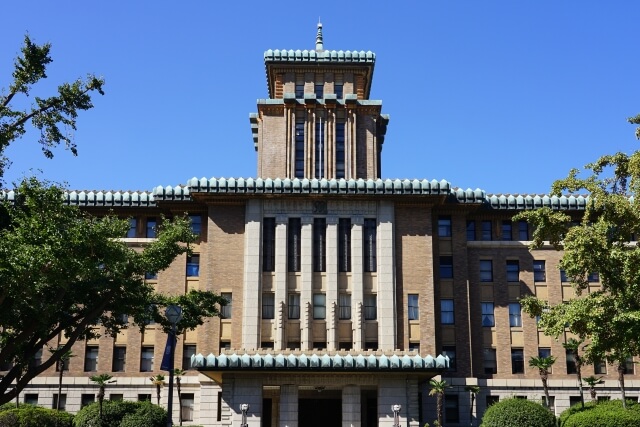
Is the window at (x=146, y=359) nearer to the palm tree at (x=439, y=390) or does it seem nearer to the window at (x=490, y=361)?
the palm tree at (x=439, y=390)

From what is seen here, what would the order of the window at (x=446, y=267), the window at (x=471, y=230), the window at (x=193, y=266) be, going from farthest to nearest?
the window at (x=471, y=230) < the window at (x=193, y=266) < the window at (x=446, y=267)

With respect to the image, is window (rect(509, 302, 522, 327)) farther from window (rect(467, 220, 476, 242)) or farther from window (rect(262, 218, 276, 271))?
window (rect(262, 218, 276, 271))

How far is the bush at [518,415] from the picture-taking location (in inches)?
1580

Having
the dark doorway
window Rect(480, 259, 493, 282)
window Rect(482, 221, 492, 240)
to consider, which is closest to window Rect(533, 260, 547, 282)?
window Rect(480, 259, 493, 282)

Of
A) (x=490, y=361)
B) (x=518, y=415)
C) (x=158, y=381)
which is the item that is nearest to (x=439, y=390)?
(x=518, y=415)

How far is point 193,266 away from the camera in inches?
2176

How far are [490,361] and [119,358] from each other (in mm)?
26052

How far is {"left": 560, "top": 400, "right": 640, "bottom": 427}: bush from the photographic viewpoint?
36.6m

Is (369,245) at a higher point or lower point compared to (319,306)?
higher

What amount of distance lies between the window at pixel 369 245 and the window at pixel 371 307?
1894mm

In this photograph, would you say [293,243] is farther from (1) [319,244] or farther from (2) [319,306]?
(2) [319,306]

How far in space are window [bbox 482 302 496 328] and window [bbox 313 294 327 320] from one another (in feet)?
39.1

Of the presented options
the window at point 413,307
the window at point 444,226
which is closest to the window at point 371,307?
the window at point 413,307

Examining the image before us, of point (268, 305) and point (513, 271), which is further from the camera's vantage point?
point (513, 271)
